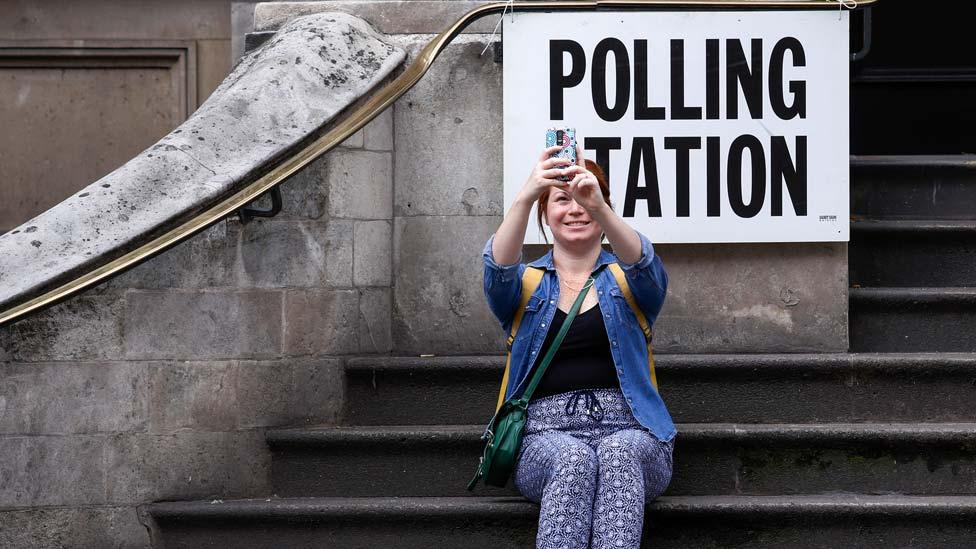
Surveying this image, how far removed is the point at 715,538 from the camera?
444cm

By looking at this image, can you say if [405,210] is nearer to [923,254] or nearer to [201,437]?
[201,437]

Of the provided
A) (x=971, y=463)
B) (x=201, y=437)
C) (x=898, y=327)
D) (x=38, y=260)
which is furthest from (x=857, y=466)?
(x=38, y=260)

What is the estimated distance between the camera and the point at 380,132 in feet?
17.8

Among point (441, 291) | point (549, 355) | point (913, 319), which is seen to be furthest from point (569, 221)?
point (913, 319)

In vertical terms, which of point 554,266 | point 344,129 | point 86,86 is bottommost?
point 554,266

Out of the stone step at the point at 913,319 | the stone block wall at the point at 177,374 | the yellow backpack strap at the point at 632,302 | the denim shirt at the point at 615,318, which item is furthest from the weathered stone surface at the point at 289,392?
the stone step at the point at 913,319

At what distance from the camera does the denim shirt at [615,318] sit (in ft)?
13.6

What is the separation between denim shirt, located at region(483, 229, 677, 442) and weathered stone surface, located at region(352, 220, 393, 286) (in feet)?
3.74

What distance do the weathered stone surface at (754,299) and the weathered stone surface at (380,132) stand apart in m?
1.25

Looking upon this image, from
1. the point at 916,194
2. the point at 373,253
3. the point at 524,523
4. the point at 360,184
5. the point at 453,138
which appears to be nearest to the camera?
the point at 524,523

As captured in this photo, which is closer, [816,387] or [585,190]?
[585,190]

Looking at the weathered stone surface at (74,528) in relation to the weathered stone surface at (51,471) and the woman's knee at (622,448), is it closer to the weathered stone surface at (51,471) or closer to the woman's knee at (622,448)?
the weathered stone surface at (51,471)

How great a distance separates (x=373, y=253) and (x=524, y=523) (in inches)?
57.1

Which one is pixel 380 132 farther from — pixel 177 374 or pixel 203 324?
pixel 177 374
